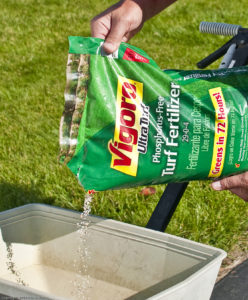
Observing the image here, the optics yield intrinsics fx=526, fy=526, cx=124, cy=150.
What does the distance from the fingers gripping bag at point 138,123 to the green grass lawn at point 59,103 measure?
95 cm

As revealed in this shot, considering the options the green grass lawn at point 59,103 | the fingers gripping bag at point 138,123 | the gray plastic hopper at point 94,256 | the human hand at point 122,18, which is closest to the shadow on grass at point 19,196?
the green grass lawn at point 59,103

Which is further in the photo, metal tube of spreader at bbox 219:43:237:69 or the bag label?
metal tube of spreader at bbox 219:43:237:69

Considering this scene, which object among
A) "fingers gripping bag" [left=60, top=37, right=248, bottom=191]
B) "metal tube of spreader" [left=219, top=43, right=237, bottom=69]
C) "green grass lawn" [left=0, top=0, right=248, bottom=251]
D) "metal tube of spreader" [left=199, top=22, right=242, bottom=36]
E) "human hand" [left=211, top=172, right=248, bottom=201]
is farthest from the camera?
"green grass lawn" [left=0, top=0, right=248, bottom=251]

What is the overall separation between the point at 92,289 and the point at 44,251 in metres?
0.21

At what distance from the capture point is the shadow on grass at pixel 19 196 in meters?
2.51

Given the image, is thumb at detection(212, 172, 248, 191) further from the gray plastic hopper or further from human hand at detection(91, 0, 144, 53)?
human hand at detection(91, 0, 144, 53)

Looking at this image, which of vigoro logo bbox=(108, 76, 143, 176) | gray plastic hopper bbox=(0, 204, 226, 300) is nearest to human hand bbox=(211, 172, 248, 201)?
gray plastic hopper bbox=(0, 204, 226, 300)

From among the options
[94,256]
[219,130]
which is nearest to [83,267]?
[94,256]

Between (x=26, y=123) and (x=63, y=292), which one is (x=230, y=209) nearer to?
(x=63, y=292)

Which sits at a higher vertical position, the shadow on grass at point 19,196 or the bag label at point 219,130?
the bag label at point 219,130

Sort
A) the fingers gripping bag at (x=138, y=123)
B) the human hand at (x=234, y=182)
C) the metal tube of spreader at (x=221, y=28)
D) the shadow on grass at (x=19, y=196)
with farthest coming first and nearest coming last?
the shadow on grass at (x=19, y=196) < the metal tube of spreader at (x=221, y=28) < the human hand at (x=234, y=182) < the fingers gripping bag at (x=138, y=123)

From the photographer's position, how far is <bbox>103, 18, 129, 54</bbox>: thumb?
1291mm

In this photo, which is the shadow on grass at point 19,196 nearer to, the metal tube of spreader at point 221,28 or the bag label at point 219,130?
the metal tube of spreader at point 221,28

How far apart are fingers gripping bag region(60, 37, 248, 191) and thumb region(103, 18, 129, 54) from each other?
0.06 feet
